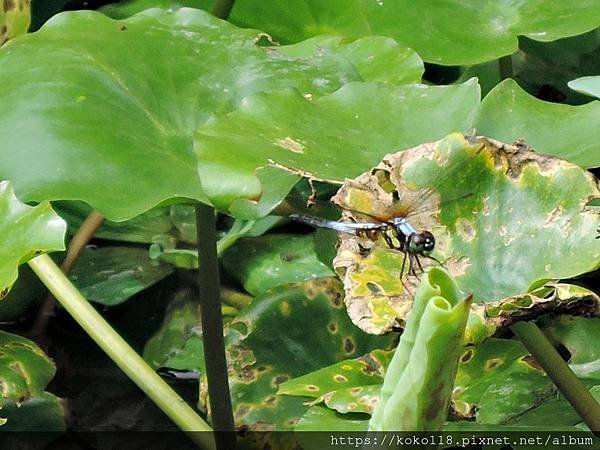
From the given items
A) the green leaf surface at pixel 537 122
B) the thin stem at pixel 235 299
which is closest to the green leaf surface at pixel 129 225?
the thin stem at pixel 235 299

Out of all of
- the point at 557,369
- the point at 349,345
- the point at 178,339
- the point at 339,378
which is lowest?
the point at 178,339

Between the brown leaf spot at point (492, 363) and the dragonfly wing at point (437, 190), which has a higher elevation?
the dragonfly wing at point (437, 190)

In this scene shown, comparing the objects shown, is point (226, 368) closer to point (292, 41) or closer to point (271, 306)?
point (271, 306)

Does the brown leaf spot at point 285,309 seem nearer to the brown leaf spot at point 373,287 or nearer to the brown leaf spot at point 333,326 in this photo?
the brown leaf spot at point 333,326

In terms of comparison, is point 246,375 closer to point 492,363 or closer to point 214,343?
point 214,343

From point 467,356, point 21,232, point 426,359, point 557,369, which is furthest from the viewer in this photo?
point 467,356

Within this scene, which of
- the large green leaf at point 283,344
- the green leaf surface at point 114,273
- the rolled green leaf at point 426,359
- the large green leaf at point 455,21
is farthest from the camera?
the green leaf surface at point 114,273

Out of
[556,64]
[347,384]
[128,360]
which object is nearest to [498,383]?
[347,384]
